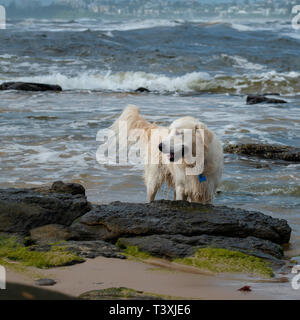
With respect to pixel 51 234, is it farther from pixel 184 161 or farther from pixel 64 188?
pixel 184 161

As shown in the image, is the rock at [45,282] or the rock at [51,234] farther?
the rock at [51,234]

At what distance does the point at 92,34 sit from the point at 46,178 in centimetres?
3049

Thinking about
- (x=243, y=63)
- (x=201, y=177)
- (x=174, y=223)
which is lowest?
(x=174, y=223)

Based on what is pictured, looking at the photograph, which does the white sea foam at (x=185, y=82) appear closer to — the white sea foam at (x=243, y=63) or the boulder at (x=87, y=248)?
the white sea foam at (x=243, y=63)

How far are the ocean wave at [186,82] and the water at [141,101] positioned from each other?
0.13 feet

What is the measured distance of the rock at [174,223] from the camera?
18.1ft

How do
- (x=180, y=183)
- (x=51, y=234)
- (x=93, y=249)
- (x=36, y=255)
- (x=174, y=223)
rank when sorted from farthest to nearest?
(x=180, y=183) < (x=174, y=223) < (x=51, y=234) < (x=93, y=249) < (x=36, y=255)

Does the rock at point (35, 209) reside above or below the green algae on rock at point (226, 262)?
above

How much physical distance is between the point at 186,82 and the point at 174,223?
58.5 feet

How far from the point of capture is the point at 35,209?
18.7 ft

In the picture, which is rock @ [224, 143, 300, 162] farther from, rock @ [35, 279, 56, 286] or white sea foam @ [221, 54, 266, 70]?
white sea foam @ [221, 54, 266, 70]

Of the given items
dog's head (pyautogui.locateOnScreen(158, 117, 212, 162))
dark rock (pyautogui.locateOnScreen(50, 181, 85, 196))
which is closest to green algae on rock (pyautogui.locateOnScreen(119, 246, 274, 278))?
dog's head (pyautogui.locateOnScreen(158, 117, 212, 162))

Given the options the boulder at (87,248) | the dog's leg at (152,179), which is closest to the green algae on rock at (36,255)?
the boulder at (87,248)

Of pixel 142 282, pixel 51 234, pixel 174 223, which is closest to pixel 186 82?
pixel 174 223
